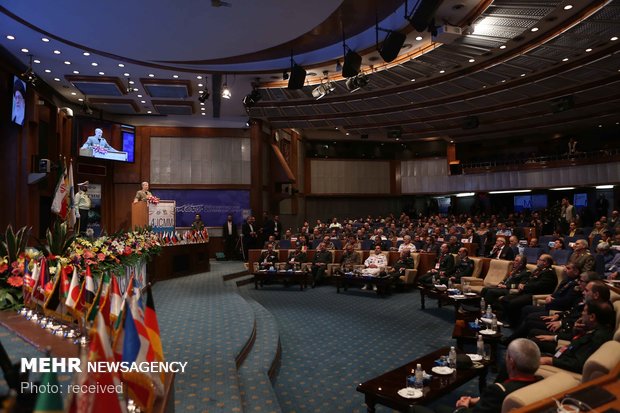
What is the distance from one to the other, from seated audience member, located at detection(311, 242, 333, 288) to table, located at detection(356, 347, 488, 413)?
6.50m

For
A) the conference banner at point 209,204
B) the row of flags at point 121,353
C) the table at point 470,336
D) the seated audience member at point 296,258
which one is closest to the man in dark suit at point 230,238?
the conference banner at point 209,204

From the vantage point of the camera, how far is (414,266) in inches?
387

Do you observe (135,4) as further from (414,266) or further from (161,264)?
(414,266)

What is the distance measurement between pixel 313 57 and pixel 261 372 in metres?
6.80

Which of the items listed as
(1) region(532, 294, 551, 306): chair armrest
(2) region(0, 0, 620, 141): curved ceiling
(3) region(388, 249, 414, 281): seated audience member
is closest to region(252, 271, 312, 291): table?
(3) region(388, 249, 414, 281): seated audience member

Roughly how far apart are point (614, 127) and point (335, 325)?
16.5 meters

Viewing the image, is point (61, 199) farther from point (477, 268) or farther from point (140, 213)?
point (477, 268)

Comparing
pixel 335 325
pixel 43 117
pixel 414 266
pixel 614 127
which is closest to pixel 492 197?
pixel 614 127

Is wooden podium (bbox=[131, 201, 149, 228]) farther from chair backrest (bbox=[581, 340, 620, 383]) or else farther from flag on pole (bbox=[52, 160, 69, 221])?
chair backrest (bbox=[581, 340, 620, 383])

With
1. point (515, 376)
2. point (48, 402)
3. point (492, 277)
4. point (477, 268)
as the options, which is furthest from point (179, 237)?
point (48, 402)

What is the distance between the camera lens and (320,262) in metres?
10.8

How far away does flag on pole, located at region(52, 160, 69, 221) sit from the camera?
24.3 feet

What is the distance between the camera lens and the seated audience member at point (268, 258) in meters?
10.2

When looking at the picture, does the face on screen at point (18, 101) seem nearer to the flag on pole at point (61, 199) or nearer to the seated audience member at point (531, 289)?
the flag on pole at point (61, 199)
